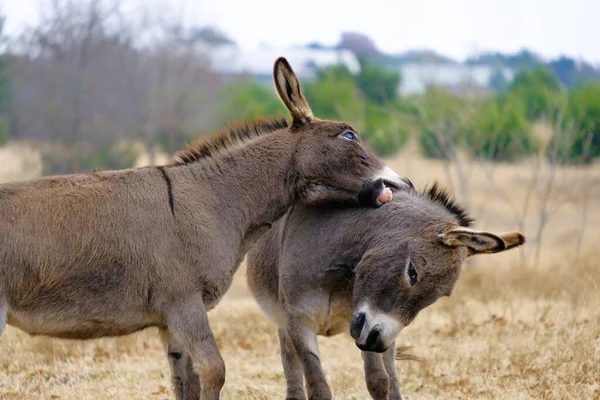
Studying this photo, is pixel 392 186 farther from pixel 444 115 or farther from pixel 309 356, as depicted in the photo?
pixel 444 115

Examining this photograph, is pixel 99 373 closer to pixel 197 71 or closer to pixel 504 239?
pixel 504 239

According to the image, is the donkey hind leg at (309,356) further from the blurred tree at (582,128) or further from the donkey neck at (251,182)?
the blurred tree at (582,128)

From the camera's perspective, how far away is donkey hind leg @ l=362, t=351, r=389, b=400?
19.6 ft

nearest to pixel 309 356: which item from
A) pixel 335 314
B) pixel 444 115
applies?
pixel 335 314

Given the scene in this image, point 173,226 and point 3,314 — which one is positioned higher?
point 173,226

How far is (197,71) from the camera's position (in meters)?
42.3

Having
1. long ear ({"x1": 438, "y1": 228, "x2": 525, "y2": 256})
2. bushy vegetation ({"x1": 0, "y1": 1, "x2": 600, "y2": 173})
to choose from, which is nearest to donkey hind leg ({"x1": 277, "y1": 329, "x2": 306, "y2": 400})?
long ear ({"x1": 438, "y1": 228, "x2": 525, "y2": 256})

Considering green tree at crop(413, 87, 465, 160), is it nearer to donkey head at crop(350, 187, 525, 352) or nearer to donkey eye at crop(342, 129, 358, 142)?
donkey eye at crop(342, 129, 358, 142)

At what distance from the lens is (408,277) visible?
532 cm

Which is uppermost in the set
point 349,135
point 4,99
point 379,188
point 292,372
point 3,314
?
point 349,135

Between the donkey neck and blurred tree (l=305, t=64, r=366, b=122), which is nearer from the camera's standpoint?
the donkey neck

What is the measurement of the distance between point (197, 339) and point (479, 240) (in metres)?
1.74

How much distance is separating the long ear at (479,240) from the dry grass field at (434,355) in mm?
1791

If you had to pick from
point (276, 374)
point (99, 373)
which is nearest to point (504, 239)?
point (276, 374)
